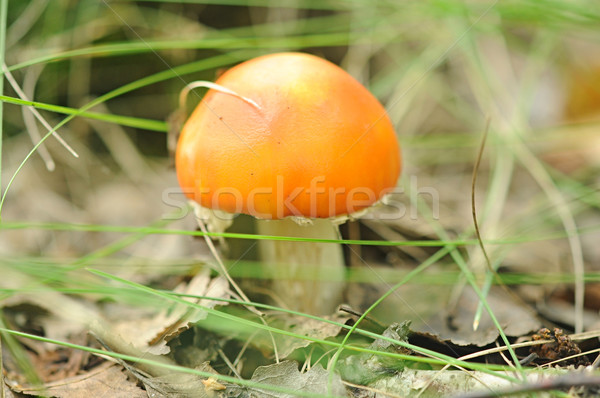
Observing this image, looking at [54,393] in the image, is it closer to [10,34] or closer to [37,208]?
[37,208]

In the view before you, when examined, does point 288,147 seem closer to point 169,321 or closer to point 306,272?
point 306,272

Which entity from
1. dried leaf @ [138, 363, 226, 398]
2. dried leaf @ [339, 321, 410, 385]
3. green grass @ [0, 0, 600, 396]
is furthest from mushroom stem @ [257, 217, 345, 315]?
dried leaf @ [138, 363, 226, 398]

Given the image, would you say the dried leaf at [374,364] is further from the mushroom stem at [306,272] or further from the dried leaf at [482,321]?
the mushroom stem at [306,272]

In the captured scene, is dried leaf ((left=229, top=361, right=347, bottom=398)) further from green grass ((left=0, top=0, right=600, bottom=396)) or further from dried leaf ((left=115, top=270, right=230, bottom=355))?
green grass ((left=0, top=0, right=600, bottom=396))

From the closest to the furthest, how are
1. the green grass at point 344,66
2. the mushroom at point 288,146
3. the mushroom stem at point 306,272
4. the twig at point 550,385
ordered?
the twig at point 550,385 < the mushroom at point 288,146 < the mushroom stem at point 306,272 < the green grass at point 344,66

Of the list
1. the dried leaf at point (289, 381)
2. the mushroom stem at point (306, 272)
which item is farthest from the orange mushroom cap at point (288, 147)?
the dried leaf at point (289, 381)
